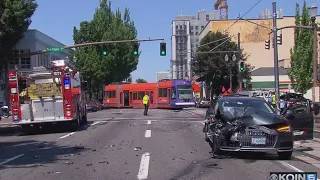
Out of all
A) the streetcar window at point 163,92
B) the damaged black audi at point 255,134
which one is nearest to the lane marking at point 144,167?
the damaged black audi at point 255,134

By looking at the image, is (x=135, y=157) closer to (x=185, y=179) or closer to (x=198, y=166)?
(x=198, y=166)

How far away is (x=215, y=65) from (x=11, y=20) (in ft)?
121

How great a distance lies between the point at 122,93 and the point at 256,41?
115 feet

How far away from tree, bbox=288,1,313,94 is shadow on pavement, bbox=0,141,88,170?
39133 mm

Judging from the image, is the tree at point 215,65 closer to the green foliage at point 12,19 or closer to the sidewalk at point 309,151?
the green foliage at point 12,19

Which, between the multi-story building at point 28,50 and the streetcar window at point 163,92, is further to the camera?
the multi-story building at point 28,50

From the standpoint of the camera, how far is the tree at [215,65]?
63688 millimetres

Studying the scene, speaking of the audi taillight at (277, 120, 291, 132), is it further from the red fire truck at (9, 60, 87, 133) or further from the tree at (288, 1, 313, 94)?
the tree at (288, 1, 313, 94)

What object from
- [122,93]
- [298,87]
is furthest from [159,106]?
[298,87]

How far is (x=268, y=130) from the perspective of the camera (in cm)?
1145

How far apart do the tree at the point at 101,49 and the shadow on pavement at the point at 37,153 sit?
152 feet

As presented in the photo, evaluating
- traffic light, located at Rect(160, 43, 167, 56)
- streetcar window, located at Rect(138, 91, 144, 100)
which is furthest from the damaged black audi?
streetcar window, located at Rect(138, 91, 144, 100)

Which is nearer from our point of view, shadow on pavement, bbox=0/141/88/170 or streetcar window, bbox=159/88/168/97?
shadow on pavement, bbox=0/141/88/170

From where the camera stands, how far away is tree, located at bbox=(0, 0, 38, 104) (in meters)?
31.5
